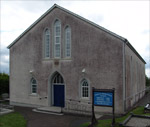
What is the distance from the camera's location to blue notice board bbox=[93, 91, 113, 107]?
1105 centimetres

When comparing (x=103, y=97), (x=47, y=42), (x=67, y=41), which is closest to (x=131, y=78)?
(x=67, y=41)

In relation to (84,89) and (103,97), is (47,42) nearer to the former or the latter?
(84,89)

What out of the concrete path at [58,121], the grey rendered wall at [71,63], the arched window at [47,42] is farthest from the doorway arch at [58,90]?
the concrete path at [58,121]

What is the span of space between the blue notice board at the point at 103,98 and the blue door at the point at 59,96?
616 centimetres

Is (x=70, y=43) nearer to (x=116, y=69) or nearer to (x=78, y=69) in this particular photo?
(x=78, y=69)

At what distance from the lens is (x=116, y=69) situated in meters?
14.2

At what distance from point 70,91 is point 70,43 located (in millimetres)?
4367

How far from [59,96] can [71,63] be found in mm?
3529

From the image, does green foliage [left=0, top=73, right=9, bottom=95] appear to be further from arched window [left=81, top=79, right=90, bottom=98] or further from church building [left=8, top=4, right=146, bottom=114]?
arched window [left=81, top=79, right=90, bottom=98]

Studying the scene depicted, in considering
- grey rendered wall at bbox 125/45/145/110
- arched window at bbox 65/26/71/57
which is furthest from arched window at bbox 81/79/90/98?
grey rendered wall at bbox 125/45/145/110

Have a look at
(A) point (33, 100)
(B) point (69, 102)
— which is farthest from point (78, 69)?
(A) point (33, 100)

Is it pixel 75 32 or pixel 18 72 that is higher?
pixel 75 32

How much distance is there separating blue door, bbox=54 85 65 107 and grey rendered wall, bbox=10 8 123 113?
58cm

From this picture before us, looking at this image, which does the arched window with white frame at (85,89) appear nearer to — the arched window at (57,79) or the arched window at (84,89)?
the arched window at (84,89)
